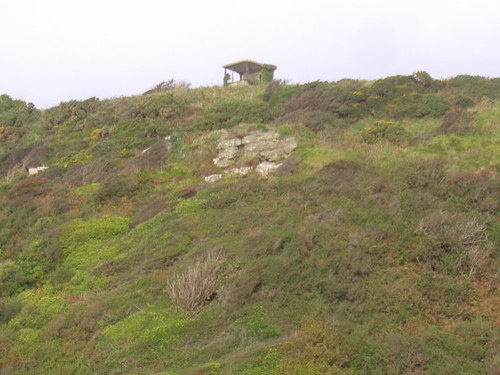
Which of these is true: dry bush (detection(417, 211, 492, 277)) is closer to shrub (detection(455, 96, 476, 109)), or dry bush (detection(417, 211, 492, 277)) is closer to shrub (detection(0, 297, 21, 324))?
shrub (detection(0, 297, 21, 324))

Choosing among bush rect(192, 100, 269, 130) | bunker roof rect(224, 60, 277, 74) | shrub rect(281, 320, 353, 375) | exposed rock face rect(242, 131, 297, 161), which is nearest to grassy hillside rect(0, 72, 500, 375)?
shrub rect(281, 320, 353, 375)

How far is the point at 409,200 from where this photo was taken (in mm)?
14414

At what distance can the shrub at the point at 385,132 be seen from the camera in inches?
832

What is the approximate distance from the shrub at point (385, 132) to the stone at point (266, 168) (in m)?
3.90

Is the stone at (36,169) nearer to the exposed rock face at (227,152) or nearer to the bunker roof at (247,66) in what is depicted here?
the exposed rock face at (227,152)

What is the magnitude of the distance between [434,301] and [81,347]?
6648mm

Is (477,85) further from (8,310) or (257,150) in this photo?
(8,310)

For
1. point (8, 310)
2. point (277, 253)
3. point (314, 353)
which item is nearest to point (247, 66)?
point (277, 253)

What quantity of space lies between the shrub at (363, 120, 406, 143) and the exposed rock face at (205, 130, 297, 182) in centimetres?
273

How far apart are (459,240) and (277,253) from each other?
12.5ft

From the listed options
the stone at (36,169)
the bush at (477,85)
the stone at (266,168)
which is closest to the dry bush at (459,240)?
the stone at (266,168)

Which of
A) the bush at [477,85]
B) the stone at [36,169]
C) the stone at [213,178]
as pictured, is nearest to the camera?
the stone at [213,178]

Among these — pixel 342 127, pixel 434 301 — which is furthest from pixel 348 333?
pixel 342 127

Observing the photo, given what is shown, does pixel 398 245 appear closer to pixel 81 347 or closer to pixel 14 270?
pixel 81 347
